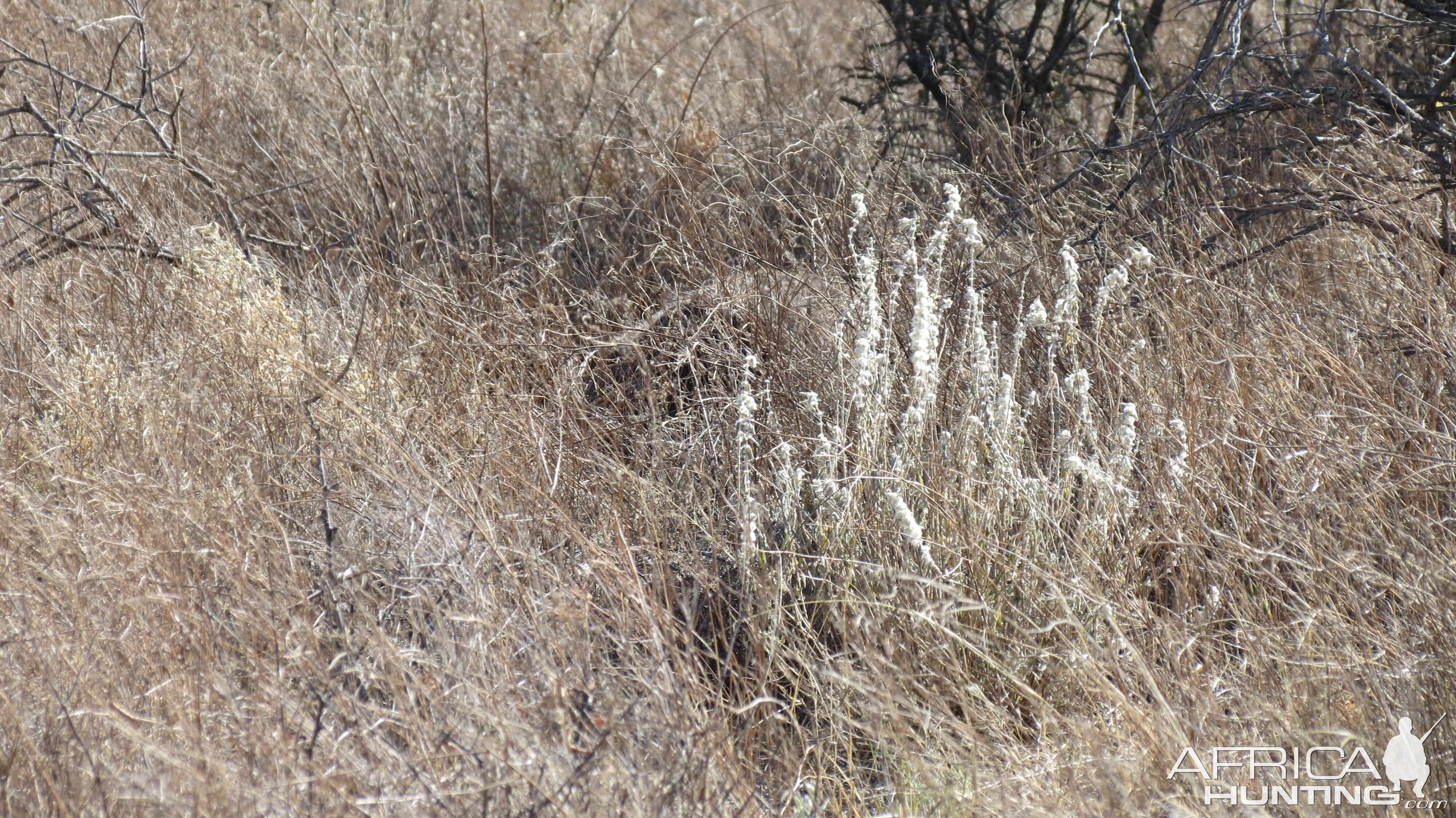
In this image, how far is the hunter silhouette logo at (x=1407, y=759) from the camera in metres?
1.57

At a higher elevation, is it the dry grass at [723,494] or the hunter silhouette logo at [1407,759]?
the dry grass at [723,494]

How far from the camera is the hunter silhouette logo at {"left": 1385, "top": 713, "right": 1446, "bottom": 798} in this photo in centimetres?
157

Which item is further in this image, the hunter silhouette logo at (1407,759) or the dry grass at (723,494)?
the dry grass at (723,494)

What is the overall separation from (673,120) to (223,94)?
2198 mm

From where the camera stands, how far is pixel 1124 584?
2.17 m

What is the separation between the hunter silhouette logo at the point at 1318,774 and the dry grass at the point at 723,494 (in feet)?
0.11

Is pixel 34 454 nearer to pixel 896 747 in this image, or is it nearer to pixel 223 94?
pixel 896 747

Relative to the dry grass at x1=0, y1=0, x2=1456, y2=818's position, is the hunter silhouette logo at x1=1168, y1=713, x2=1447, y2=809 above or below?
below

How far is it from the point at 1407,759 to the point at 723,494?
5.00 ft

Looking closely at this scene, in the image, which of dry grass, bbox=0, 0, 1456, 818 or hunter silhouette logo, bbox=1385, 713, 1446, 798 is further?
dry grass, bbox=0, 0, 1456, 818

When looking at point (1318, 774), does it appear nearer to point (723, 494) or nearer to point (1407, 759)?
point (1407, 759)

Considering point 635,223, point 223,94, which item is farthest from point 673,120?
point 223,94

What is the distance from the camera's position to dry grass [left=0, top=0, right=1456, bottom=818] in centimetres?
171

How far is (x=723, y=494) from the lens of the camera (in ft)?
8.55
